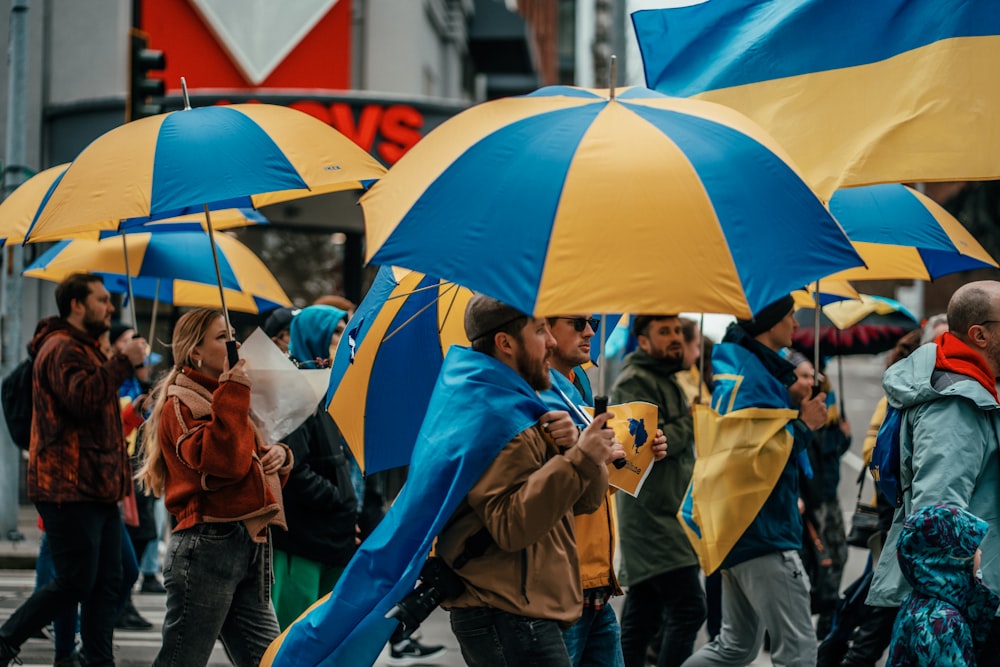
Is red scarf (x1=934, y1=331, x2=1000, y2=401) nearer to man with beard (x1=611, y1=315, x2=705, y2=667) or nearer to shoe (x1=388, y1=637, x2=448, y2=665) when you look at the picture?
man with beard (x1=611, y1=315, x2=705, y2=667)

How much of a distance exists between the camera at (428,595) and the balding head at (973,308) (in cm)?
225

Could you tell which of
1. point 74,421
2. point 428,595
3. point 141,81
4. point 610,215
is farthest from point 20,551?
point 610,215

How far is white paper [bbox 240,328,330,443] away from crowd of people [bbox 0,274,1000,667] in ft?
0.32

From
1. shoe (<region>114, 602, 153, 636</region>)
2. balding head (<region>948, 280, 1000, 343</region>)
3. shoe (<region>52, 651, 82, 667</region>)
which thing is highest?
balding head (<region>948, 280, 1000, 343</region>)

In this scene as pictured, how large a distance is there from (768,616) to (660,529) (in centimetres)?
90

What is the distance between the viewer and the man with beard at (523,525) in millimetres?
3900

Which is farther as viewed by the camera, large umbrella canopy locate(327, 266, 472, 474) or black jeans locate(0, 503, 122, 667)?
black jeans locate(0, 503, 122, 667)

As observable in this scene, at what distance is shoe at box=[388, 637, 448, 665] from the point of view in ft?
26.3

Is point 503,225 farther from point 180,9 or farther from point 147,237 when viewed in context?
point 180,9

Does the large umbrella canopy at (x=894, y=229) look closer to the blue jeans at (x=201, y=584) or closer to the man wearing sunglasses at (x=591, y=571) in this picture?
the man wearing sunglasses at (x=591, y=571)

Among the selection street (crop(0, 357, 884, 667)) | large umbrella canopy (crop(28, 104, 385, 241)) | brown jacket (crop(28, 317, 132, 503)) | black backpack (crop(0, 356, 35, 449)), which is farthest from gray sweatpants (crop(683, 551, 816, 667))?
black backpack (crop(0, 356, 35, 449))

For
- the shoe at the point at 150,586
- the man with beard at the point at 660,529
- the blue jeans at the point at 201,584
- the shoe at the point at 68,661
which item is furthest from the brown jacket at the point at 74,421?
the shoe at the point at 150,586

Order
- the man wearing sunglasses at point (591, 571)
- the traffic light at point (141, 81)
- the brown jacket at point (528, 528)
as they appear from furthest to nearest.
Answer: the traffic light at point (141, 81) < the man wearing sunglasses at point (591, 571) < the brown jacket at point (528, 528)

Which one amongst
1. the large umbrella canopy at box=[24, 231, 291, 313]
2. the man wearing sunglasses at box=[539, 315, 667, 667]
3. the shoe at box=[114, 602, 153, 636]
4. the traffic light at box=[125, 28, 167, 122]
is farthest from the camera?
the traffic light at box=[125, 28, 167, 122]
